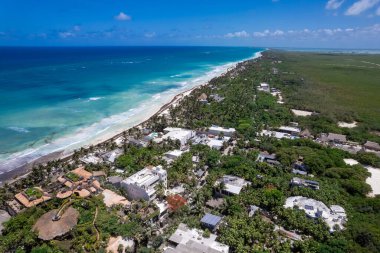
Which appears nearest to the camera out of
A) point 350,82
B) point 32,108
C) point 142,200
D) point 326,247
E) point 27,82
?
point 326,247

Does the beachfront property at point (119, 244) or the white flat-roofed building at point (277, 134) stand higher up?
the white flat-roofed building at point (277, 134)

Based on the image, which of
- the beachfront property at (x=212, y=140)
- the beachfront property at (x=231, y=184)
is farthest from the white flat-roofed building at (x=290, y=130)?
the beachfront property at (x=231, y=184)

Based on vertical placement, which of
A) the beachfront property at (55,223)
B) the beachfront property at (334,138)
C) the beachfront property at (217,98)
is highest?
the beachfront property at (217,98)

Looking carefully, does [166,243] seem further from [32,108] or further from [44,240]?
[32,108]

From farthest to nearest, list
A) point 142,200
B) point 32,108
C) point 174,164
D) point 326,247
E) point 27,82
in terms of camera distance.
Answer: point 27,82 → point 32,108 → point 174,164 → point 142,200 → point 326,247

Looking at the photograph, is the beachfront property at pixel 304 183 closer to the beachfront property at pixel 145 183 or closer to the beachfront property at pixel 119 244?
the beachfront property at pixel 145 183

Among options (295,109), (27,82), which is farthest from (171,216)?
(27,82)

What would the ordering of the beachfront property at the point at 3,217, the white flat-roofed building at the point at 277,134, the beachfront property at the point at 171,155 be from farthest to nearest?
1. the white flat-roofed building at the point at 277,134
2. the beachfront property at the point at 171,155
3. the beachfront property at the point at 3,217
